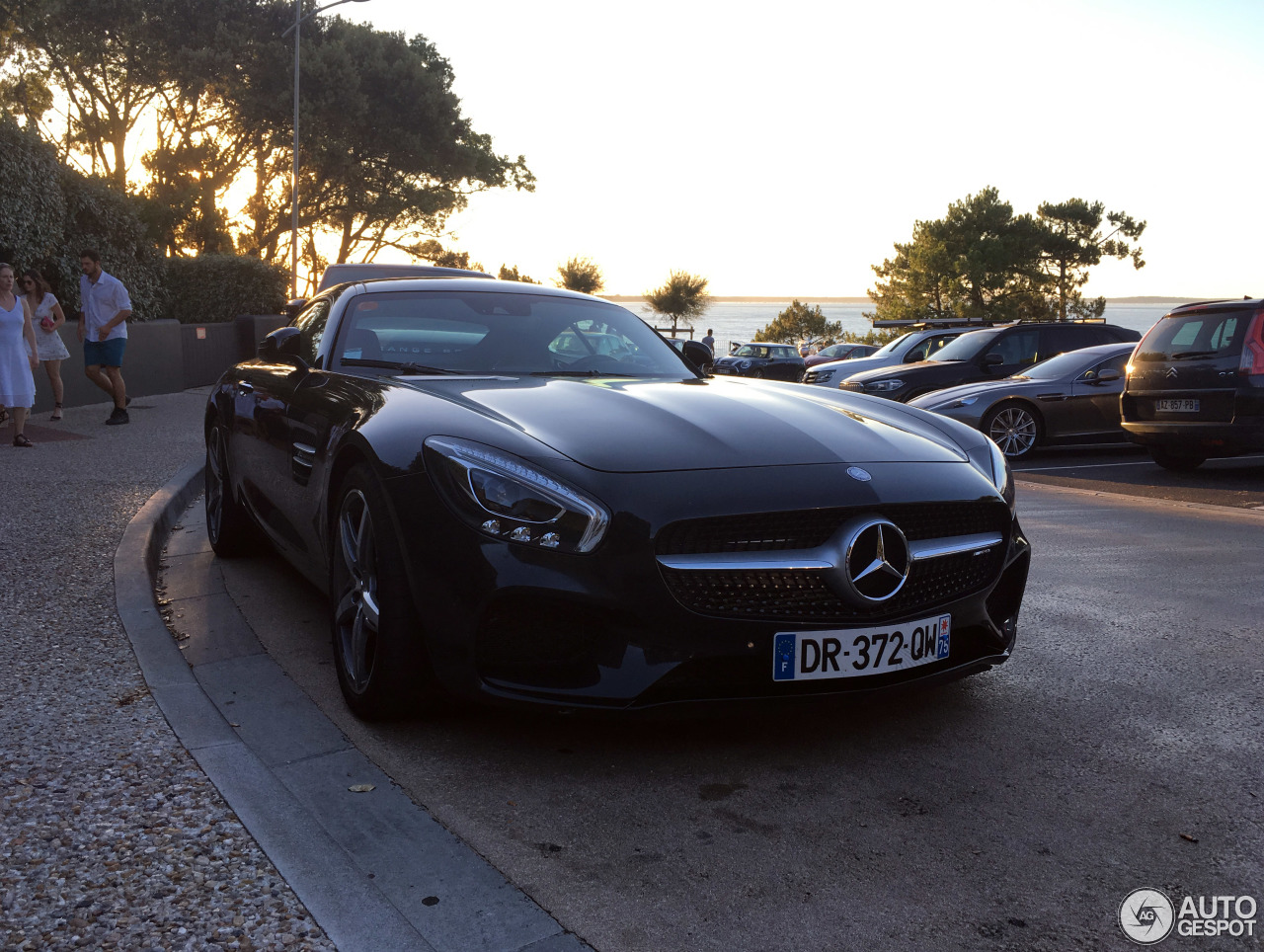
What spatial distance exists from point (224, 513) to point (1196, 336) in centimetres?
843

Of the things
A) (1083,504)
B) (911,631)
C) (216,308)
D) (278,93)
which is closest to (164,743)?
(911,631)

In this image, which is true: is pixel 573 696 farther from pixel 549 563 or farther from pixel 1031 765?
pixel 1031 765

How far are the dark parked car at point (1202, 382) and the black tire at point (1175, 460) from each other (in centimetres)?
25

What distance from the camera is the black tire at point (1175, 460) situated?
36.2 feet

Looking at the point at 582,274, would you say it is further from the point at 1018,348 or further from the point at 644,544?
the point at 644,544

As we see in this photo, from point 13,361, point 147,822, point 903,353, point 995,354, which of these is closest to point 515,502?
point 147,822

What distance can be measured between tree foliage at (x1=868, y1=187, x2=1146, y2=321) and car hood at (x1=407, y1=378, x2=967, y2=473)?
7528 centimetres

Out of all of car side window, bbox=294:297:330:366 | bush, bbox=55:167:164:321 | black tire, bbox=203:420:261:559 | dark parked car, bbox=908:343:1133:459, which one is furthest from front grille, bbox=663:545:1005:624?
bush, bbox=55:167:164:321

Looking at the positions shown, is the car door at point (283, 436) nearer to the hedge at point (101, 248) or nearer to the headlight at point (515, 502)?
the headlight at point (515, 502)

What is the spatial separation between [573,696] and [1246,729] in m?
2.08

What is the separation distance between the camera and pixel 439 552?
121 inches

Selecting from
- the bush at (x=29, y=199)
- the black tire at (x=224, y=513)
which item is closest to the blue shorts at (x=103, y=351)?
the bush at (x=29, y=199)

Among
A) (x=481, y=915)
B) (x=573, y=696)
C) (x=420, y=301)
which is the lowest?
(x=481, y=915)

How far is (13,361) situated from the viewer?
390 inches
